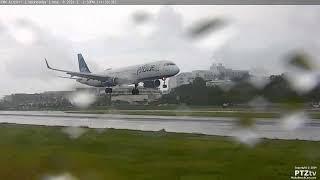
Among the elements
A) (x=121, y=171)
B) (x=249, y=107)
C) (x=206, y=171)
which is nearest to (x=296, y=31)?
(x=249, y=107)

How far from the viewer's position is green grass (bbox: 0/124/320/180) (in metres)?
3.72

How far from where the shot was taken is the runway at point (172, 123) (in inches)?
150

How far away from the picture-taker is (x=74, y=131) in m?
3.86

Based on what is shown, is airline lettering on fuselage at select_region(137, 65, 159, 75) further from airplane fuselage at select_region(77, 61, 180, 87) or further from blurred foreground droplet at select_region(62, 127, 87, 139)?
blurred foreground droplet at select_region(62, 127, 87, 139)

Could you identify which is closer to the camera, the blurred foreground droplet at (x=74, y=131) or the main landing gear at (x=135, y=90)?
the blurred foreground droplet at (x=74, y=131)

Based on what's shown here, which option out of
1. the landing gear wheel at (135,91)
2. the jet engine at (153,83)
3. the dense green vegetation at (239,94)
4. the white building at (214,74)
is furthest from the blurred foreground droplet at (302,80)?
the landing gear wheel at (135,91)

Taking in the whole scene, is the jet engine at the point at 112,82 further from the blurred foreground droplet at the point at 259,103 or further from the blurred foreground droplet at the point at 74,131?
the blurred foreground droplet at the point at 259,103

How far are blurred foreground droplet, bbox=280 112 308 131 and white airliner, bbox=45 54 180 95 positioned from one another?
0.80 metres

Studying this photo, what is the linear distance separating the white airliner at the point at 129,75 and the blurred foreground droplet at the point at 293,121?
798 millimetres

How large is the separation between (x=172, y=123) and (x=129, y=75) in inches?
17.6

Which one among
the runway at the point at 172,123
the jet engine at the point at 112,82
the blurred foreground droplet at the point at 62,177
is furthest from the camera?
the jet engine at the point at 112,82

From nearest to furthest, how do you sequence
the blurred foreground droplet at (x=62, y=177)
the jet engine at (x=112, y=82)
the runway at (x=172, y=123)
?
the blurred foreground droplet at (x=62, y=177) → the runway at (x=172, y=123) → the jet engine at (x=112, y=82)

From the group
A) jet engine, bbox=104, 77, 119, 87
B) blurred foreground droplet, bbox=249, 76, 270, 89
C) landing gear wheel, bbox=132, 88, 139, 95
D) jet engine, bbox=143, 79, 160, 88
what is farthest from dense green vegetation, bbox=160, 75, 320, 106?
jet engine, bbox=104, 77, 119, 87

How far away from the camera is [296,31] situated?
3770 millimetres
